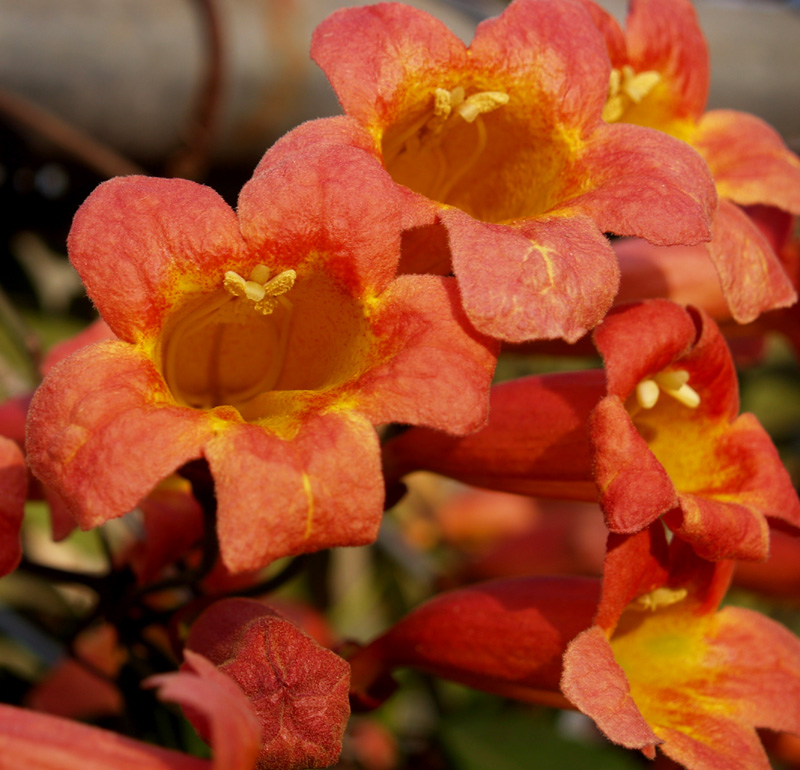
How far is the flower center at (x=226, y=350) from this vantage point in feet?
4.89

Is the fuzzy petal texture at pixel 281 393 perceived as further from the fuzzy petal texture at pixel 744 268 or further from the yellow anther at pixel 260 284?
the fuzzy petal texture at pixel 744 268

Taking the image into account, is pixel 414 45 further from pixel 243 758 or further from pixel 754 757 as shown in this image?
pixel 754 757

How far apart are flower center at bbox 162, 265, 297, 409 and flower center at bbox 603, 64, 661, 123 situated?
0.71 metres

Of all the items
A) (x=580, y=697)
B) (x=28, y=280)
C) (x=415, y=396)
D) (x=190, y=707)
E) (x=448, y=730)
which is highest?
(x=415, y=396)

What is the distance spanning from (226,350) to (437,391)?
1.93 feet

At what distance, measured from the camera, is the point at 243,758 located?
1.02m

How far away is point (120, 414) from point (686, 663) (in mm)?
1014

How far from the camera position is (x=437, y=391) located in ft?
3.85

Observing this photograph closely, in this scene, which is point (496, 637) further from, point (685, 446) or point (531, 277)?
point (531, 277)

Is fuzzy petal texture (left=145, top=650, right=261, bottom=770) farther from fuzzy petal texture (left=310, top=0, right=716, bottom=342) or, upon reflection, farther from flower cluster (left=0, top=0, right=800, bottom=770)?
fuzzy petal texture (left=310, top=0, right=716, bottom=342)

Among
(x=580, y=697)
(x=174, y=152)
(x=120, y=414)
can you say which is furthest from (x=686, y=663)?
(x=174, y=152)

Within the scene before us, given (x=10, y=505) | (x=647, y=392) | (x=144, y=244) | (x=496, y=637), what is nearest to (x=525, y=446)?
(x=647, y=392)

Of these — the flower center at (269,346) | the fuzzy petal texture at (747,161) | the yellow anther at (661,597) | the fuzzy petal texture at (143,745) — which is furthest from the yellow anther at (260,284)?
the fuzzy petal texture at (747,161)

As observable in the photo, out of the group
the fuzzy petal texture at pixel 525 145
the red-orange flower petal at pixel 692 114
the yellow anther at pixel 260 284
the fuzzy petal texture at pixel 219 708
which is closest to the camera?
the fuzzy petal texture at pixel 219 708
